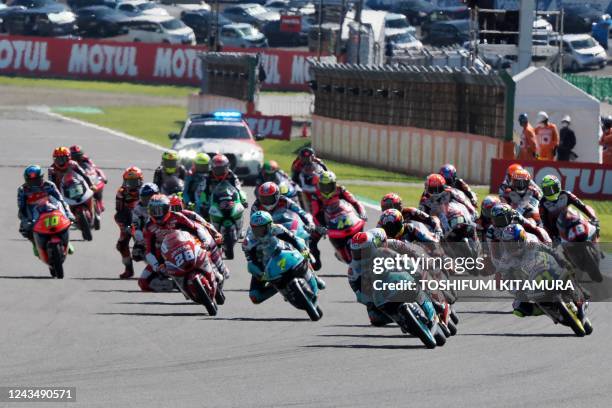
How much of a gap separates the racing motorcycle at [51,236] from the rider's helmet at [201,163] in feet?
9.66

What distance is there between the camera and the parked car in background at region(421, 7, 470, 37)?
270ft

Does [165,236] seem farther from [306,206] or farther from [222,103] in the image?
[222,103]

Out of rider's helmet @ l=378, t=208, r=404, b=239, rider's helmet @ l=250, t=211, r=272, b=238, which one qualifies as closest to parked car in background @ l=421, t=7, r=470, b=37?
rider's helmet @ l=250, t=211, r=272, b=238

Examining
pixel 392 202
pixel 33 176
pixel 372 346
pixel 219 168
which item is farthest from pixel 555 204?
pixel 33 176

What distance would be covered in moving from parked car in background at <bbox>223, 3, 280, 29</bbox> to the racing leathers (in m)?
66.1

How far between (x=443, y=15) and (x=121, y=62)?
20025 mm

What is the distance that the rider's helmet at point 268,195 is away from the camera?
20.3 m

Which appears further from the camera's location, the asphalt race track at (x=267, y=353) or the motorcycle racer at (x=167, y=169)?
the motorcycle racer at (x=167, y=169)

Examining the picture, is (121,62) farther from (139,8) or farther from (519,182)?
(519,182)

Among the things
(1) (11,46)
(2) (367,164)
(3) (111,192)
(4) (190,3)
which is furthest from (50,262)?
(4) (190,3)

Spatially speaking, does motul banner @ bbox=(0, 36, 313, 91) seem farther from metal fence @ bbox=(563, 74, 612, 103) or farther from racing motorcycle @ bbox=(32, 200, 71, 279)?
racing motorcycle @ bbox=(32, 200, 71, 279)

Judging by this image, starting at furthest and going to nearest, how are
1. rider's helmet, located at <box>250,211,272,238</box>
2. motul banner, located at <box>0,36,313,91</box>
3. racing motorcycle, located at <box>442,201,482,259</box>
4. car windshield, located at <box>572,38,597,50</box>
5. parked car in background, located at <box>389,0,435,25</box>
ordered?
1. parked car in background, located at <box>389,0,435,25</box>
2. car windshield, located at <box>572,38,597,50</box>
3. motul banner, located at <box>0,36,313,91</box>
4. racing motorcycle, located at <box>442,201,482,259</box>
5. rider's helmet, located at <box>250,211,272,238</box>

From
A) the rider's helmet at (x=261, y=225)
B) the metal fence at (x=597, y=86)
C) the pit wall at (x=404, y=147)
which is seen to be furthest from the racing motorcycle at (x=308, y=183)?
the metal fence at (x=597, y=86)

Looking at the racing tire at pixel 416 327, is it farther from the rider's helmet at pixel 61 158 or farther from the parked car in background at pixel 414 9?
the parked car in background at pixel 414 9
